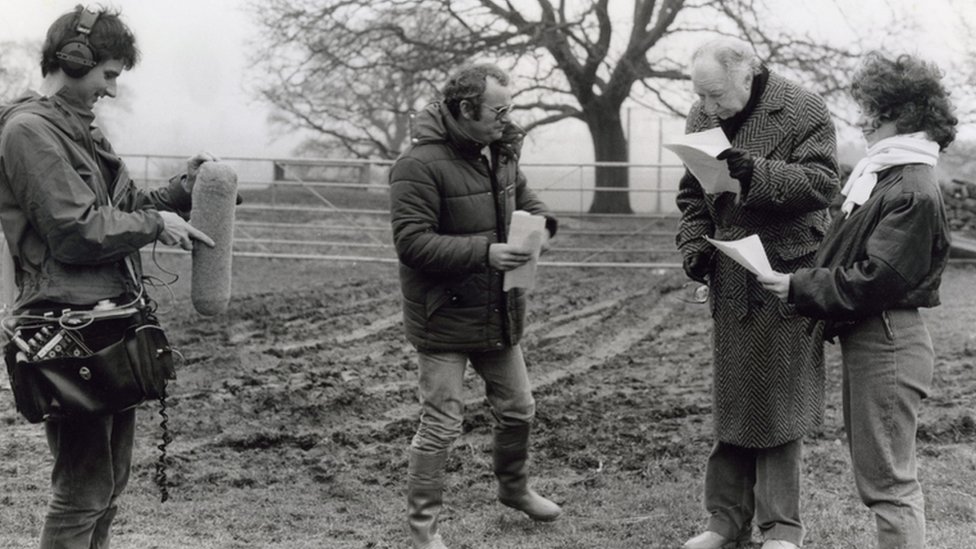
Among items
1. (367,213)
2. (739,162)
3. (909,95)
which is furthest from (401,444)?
(367,213)

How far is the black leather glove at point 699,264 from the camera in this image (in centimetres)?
407

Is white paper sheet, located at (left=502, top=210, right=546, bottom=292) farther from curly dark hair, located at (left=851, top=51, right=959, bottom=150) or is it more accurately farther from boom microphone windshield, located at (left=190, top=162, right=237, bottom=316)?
curly dark hair, located at (left=851, top=51, right=959, bottom=150)

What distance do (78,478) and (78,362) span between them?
350 mm

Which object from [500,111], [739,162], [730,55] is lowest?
[739,162]

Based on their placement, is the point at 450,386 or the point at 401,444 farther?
the point at 401,444

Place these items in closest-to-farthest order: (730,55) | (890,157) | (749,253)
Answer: (890,157)
(749,253)
(730,55)

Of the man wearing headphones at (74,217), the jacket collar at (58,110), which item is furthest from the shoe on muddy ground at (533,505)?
the jacket collar at (58,110)

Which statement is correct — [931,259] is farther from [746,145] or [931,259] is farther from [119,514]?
[119,514]

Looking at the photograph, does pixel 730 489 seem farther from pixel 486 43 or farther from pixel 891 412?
pixel 486 43

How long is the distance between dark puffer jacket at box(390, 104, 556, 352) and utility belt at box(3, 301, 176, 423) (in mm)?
1051

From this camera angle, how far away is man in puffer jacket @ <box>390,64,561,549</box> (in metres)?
4.04

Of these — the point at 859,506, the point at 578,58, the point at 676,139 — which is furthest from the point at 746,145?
the point at 578,58

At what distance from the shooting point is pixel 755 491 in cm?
407

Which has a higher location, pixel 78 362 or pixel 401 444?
pixel 78 362
